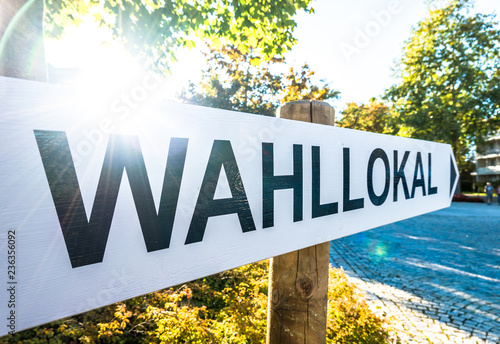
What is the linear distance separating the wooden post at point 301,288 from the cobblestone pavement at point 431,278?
202 centimetres

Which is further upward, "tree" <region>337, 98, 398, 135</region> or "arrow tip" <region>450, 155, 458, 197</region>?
Result: "tree" <region>337, 98, 398, 135</region>

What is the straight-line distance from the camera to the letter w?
602 mm

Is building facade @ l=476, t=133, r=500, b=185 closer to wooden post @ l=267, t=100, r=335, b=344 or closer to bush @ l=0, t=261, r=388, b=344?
bush @ l=0, t=261, r=388, b=344

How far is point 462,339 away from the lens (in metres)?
3.40

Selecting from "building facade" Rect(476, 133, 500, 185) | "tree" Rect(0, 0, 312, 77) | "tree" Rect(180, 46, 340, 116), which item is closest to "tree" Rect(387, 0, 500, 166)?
"tree" Rect(180, 46, 340, 116)

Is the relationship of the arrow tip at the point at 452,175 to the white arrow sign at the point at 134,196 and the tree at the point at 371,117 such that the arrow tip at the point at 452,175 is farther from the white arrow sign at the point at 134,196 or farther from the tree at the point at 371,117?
the tree at the point at 371,117

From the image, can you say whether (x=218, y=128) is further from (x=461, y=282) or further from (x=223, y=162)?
(x=461, y=282)

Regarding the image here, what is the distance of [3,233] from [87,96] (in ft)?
1.08

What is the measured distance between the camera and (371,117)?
840 inches

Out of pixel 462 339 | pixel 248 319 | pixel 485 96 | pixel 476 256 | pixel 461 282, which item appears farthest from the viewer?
pixel 485 96

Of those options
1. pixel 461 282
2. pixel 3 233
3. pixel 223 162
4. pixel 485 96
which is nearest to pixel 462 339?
pixel 461 282

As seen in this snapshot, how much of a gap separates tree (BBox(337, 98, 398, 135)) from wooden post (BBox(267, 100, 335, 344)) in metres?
15.5

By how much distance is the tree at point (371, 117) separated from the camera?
17.3 meters

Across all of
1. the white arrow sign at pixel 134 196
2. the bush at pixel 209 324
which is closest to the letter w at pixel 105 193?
the white arrow sign at pixel 134 196
